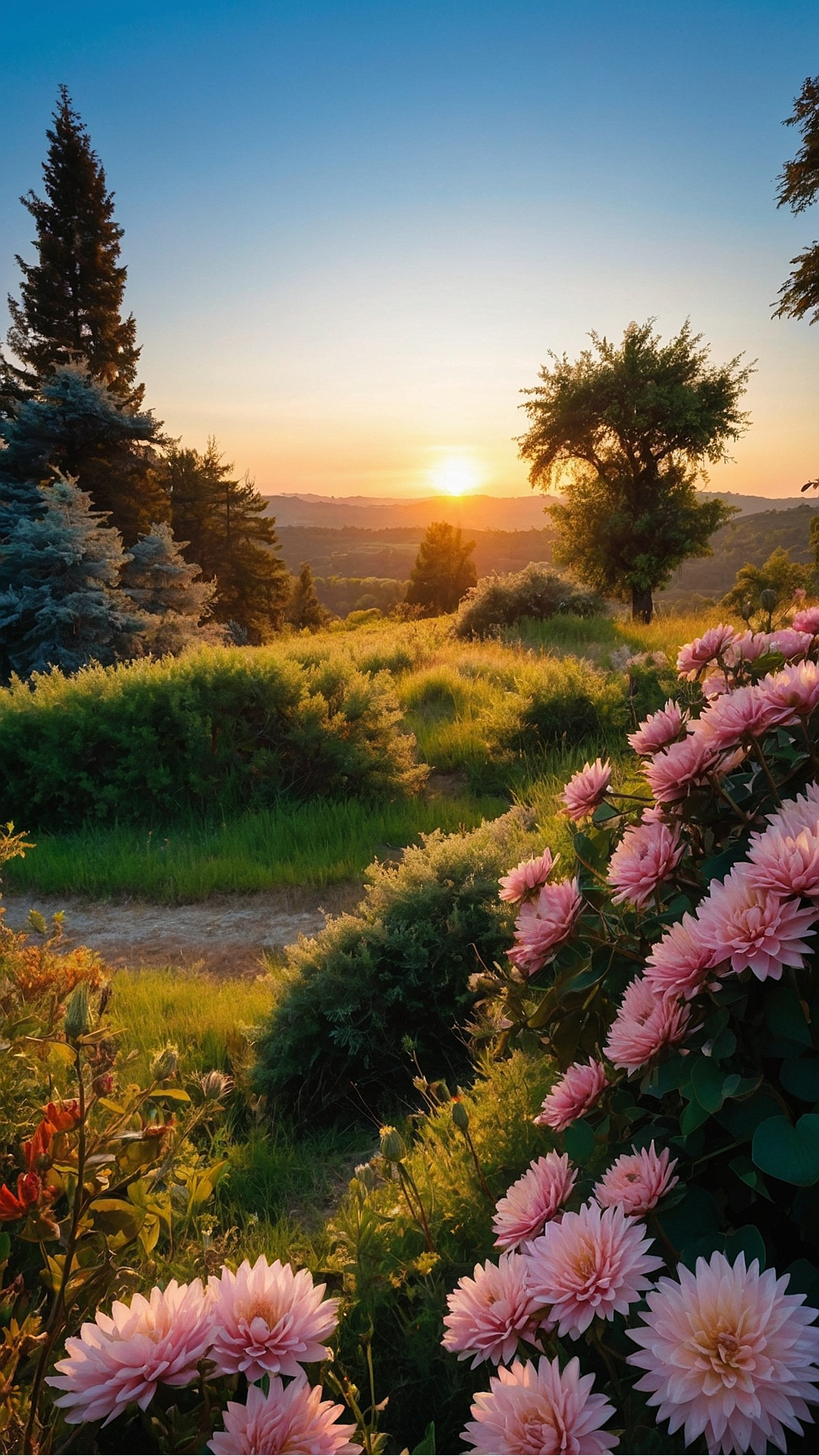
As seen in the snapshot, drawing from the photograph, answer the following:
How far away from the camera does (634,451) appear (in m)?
22.1

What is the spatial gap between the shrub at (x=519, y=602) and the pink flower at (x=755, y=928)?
53.5ft

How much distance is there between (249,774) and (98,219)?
24277mm

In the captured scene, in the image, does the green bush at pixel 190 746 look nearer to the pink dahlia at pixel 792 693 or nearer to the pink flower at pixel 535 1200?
the pink dahlia at pixel 792 693

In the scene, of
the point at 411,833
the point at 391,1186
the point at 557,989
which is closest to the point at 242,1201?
the point at 391,1186

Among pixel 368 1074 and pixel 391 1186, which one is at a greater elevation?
pixel 391 1186

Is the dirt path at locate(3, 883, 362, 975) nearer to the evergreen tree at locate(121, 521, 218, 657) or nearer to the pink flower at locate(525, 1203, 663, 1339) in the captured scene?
the pink flower at locate(525, 1203, 663, 1339)

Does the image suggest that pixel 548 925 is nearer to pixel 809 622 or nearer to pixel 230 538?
pixel 809 622

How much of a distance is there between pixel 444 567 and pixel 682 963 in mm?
56485

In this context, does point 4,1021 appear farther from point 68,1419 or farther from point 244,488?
point 244,488

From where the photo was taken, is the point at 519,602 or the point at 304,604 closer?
the point at 519,602

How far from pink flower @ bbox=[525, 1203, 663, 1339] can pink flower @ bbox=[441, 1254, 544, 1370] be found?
0.11 ft

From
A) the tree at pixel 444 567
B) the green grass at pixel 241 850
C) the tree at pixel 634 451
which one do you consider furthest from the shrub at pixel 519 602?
the tree at pixel 444 567

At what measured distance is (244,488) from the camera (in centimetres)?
3450

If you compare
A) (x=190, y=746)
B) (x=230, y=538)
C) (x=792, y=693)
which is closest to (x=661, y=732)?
(x=792, y=693)
